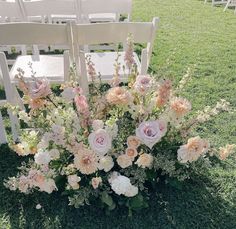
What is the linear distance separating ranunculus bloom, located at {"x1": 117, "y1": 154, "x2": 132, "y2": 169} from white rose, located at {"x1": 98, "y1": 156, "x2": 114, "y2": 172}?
0.19ft

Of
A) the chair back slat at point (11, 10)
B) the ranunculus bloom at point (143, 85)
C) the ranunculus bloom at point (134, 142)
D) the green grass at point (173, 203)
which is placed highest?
the ranunculus bloom at point (143, 85)

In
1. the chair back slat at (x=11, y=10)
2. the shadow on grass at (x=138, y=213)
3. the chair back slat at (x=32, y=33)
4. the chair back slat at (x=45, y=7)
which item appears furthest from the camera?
the chair back slat at (x=11, y=10)

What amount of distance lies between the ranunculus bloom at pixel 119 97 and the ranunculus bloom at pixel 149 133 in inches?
8.1

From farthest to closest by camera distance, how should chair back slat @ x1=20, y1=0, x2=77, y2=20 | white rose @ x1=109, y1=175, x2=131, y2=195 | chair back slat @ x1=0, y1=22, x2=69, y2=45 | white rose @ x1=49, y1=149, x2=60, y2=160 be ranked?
chair back slat @ x1=20, y1=0, x2=77, y2=20 < chair back slat @ x1=0, y1=22, x2=69, y2=45 < white rose @ x1=49, y1=149, x2=60, y2=160 < white rose @ x1=109, y1=175, x2=131, y2=195

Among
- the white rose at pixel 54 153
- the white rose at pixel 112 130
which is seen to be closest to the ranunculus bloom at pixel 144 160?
the white rose at pixel 112 130

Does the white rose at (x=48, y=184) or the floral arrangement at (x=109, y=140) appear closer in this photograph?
the floral arrangement at (x=109, y=140)

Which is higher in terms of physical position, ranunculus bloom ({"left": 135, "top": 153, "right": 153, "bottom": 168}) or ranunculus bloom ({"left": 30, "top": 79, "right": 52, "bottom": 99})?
ranunculus bloom ({"left": 30, "top": 79, "right": 52, "bottom": 99})

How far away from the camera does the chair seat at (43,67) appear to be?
13.1 feet

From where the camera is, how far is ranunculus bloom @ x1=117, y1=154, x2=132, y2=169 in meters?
2.80

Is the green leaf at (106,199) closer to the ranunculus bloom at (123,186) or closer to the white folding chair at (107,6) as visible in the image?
the ranunculus bloom at (123,186)

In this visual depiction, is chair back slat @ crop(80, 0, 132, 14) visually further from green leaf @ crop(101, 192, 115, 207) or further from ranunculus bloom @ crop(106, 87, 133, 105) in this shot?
green leaf @ crop(101, 192, 115, 207)

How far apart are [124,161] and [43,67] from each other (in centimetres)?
186

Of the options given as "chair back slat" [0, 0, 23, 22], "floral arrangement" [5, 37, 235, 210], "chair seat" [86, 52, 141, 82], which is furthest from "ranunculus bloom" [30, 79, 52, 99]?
"chair back slat" [0, 0, 23, 22]

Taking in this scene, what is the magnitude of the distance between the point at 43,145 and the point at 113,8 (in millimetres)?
2573
